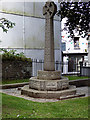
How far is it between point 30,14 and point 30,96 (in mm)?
9356

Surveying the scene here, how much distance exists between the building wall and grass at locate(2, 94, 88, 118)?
870 centimetres

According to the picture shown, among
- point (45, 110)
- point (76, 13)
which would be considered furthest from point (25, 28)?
point (45, 110)

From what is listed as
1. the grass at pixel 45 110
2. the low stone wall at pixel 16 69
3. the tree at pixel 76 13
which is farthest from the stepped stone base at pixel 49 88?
the tree at pixel 76 13

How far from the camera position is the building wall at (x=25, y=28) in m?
15.0

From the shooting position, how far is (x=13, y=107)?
244 inches

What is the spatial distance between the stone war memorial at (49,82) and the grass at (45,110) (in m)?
0.99

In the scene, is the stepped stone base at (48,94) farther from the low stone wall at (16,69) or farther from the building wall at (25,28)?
the building wall at (25,28)

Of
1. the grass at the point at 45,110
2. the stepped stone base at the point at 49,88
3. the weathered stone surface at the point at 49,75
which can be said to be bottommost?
the grass at the point at 45,110

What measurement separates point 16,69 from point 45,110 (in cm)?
801

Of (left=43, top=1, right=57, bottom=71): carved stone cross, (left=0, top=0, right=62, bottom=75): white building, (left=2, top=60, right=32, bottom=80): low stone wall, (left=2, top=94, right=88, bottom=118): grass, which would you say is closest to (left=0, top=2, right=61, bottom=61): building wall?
(left=0, top=0, right=62, bottom=75): white building

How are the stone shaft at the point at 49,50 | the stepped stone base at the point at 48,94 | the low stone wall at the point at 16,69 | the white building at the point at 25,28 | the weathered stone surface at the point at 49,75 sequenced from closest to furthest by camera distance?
the stepped stone base at the point at 48,94 < the weathered stone surface at the point at 49,75 < the stone shaft at the point at 49,50 < the low stone wall at the point at 16,69 < the white building at the point at 25,28

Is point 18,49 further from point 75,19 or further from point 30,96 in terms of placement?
point 30,96

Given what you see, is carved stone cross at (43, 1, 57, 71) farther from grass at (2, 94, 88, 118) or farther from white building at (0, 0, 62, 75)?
white building at (0, 0, 62, 75)

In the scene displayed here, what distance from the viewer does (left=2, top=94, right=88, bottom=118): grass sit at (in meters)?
5.49
